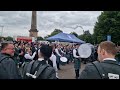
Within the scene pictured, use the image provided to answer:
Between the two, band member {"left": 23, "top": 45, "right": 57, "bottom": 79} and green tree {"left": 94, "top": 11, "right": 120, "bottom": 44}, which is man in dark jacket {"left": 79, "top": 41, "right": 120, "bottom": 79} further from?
green tree {"left": 94, "top": 11, "right": 120, "bottom": 44}

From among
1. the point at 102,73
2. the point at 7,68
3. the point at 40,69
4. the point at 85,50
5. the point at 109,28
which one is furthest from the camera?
the point at 109,28

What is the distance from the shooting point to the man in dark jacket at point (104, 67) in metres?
1.84

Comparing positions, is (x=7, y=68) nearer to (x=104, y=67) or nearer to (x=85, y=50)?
(x=104, y=67)

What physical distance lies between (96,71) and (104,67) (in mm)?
107

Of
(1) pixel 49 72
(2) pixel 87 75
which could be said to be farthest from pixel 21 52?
(2) pixel 87 75

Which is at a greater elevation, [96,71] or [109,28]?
[109,28]

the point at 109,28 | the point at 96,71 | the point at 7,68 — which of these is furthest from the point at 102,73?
the point at 109,28

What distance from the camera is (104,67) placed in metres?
1.95

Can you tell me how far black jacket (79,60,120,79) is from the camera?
72.9 inches

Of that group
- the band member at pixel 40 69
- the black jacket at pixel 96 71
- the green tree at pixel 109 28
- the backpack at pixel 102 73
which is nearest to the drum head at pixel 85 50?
the band member at pixel 40 69

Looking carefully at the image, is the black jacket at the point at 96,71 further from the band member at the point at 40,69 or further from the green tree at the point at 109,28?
the green tree at the point at 109,28

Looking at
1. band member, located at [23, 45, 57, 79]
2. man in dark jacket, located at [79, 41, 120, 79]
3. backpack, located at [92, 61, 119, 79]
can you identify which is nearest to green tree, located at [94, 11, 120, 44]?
band member, located at [23, 45, 57, 79]
